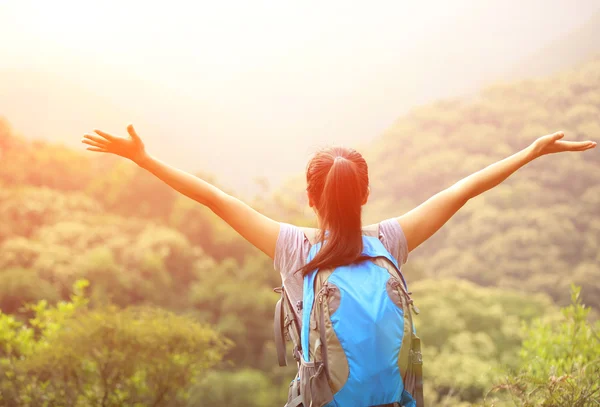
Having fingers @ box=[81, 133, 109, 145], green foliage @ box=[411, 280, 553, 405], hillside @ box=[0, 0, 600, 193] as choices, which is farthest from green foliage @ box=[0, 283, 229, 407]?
hillside @ box=[0, 0, 600, 193]

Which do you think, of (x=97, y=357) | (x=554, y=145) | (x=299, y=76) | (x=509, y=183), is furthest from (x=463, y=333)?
(x=299, y=76)

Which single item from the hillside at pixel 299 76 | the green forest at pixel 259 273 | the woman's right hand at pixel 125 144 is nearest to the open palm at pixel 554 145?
the green forest at pixel 259 273

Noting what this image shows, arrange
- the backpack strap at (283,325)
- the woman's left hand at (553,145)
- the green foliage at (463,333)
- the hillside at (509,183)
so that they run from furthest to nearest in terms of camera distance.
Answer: the hillside at (509,183) → the green foliage at (463,333) → the woman's left hand at (553,145) → the backpack strap at (283,325)

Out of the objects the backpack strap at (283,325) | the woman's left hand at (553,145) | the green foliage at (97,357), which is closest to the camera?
the backpack strap at (283,325)

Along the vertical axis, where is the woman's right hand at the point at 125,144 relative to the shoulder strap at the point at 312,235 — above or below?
above

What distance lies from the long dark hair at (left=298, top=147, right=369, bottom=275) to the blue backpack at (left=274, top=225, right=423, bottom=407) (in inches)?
0.9

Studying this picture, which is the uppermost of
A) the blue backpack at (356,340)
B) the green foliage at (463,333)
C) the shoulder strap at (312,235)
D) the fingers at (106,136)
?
the fingers at (106,136)

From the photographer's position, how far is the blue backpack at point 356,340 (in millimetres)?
996

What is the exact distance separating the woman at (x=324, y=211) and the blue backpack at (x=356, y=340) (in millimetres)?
50

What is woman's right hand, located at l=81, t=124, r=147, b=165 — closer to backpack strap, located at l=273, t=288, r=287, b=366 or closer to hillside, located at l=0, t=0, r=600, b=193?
backpack strap, located at l=273, t=288, r=287, b=366

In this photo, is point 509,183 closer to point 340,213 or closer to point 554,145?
point 554,145

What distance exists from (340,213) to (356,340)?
0.77ft

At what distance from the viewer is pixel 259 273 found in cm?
734

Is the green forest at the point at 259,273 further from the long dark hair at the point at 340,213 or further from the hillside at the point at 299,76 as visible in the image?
the hillside at the point at 299,76
